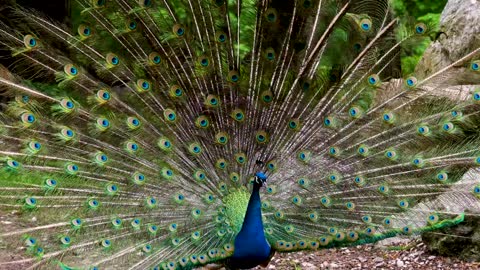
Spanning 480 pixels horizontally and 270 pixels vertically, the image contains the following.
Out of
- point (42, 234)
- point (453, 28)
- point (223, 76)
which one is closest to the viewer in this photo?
point (42, 234)

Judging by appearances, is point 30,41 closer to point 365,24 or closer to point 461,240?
point 365,24

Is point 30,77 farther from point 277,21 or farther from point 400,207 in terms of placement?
point 400,207

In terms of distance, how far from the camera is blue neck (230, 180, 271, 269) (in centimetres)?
394

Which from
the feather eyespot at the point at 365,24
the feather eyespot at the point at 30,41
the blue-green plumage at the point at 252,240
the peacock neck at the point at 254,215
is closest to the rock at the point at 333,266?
the blue-green plumage at the point at 252,240

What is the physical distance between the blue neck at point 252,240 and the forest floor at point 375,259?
1.23 metres

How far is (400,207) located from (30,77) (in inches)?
102

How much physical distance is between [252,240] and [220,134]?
2.41 feet

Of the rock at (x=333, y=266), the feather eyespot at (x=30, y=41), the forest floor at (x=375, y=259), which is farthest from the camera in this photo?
the rock at (x=333, y=266)

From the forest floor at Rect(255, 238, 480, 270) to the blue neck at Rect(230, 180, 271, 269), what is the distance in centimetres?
123

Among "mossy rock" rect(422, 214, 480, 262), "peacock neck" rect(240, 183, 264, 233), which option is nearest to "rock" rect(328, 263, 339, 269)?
"mossy rock" rect(422, 214, 480, 262)

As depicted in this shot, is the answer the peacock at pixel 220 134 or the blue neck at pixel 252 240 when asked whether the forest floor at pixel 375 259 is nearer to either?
the peacock at pixel 220 134

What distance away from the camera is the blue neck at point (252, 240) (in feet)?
12.9

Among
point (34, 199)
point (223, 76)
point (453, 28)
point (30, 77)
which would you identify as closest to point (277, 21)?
point (223, 76)

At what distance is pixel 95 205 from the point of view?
3965 mm
